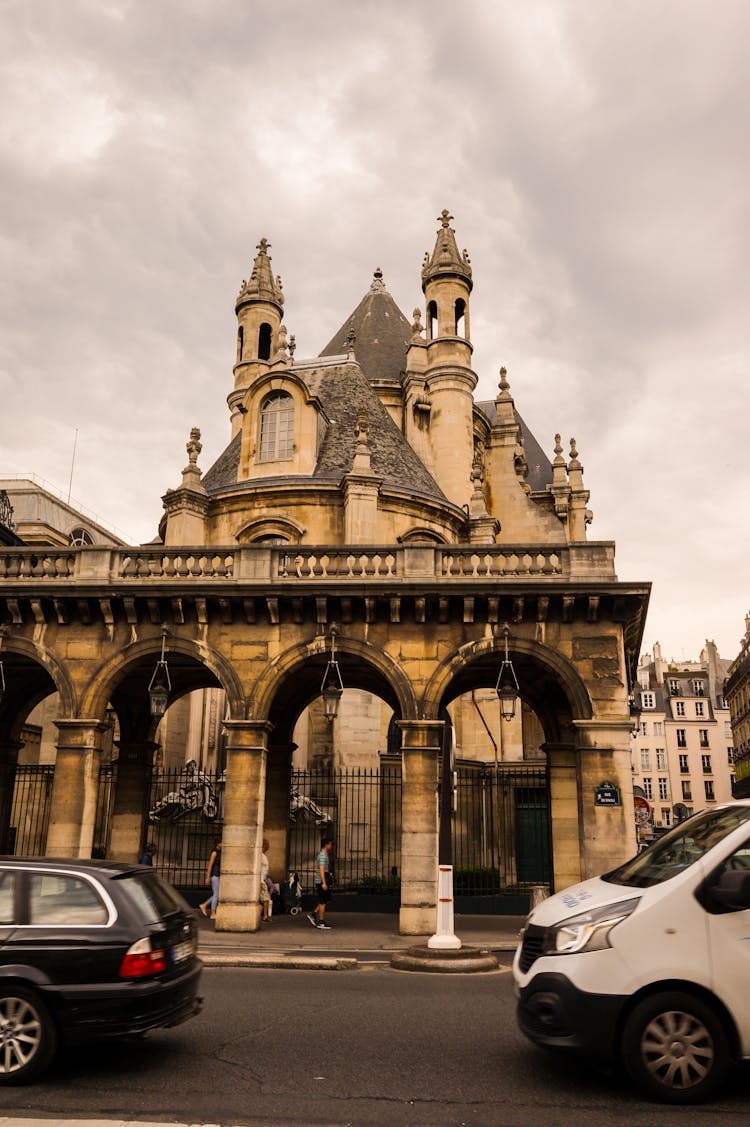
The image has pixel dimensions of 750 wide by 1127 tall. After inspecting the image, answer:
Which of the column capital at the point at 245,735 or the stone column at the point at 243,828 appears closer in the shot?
the stone column at the point at 243,828

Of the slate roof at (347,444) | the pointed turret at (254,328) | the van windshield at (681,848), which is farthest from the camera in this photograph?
the pointed turret at (254,328)

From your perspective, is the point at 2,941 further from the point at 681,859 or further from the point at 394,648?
the point at 394,648

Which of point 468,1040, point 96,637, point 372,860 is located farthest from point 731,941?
point 372,860

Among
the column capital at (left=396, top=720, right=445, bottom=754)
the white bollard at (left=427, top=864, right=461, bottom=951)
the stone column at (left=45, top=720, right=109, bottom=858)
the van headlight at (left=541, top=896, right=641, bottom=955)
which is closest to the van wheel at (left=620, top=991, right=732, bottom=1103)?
the van headlight at (left=541, top=896, right=641, bottom=955)

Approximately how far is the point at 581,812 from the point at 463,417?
18.9 metres

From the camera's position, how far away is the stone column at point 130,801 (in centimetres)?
2019

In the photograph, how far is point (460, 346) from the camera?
33.1 m

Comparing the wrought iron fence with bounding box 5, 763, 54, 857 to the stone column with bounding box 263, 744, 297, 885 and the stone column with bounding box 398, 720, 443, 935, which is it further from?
the stone column with bounding box 398, 720, 443, 935

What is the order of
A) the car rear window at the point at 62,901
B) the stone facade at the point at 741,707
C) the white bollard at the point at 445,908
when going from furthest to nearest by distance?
the stone facade at the point at 741,707
the white bollard at the point at 445,908
the car rear window at the point at 62,901

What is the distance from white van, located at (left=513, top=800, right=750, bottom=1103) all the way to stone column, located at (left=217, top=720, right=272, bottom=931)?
1152 centimetres

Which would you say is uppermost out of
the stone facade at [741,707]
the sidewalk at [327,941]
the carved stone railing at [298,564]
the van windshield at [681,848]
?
the stone facade at [741,707]

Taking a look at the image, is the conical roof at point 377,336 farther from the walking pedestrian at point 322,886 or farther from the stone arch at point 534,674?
the walking pedestrian at point 322,886

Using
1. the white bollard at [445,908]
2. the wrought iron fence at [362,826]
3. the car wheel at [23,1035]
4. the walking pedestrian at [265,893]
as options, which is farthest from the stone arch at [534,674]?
the car wheel at [23,1035]

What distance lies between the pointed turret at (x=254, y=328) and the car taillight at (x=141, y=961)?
3082cm
